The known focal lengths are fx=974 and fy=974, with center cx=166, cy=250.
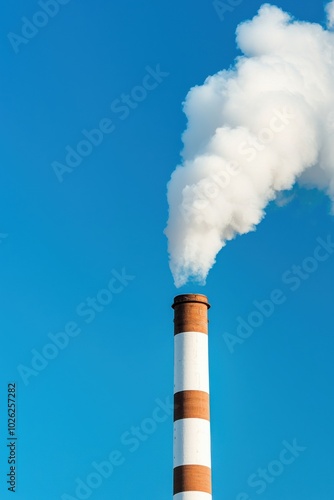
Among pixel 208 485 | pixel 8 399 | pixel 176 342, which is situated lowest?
pixel 208 485

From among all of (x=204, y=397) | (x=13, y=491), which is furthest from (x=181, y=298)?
(x=13, y=491)

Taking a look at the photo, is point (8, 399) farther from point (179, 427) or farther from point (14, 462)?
point (179, 427)

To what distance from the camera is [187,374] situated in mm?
24578

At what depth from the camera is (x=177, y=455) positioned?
2398 centimetres

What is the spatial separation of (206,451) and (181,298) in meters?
3.98

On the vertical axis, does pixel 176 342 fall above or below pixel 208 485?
above

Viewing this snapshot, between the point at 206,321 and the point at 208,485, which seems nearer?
the point at 208,485

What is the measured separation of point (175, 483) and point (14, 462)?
400 cm

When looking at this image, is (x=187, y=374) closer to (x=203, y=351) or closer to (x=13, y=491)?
(x=203, y=351)

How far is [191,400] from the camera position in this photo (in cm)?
2430

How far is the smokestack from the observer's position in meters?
23.6

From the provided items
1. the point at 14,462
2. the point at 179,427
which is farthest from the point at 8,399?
the point at 179,427

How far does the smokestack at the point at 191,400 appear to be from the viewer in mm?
23625

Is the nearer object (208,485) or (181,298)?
(208,485)
